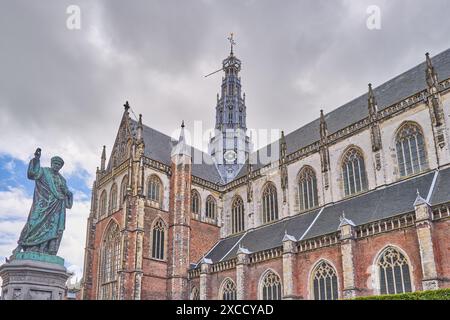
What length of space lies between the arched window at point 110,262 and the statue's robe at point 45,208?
19.6 m

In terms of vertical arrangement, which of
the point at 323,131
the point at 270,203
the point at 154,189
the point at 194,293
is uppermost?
the point at 323,131

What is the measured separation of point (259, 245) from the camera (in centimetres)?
3253

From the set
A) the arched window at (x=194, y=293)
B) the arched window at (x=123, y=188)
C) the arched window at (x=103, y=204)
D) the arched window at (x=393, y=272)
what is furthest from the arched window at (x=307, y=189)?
the arched window at (x=103, y=204)

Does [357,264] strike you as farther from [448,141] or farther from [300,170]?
[300,170]

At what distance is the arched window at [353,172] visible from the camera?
30547 mm

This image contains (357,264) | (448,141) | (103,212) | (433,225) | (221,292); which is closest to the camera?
(433,225)

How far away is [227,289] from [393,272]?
13.0 m

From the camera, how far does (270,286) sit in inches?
1148

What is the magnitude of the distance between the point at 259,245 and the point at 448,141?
47.7 ft

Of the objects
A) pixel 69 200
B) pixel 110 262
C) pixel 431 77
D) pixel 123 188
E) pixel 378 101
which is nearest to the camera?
pixel 69 200

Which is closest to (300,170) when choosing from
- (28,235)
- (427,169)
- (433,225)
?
(427,169)

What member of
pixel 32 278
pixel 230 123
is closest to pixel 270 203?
pixel 230 123

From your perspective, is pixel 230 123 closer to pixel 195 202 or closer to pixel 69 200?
pixel 195 202

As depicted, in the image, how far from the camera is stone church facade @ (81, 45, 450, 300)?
23422mm
